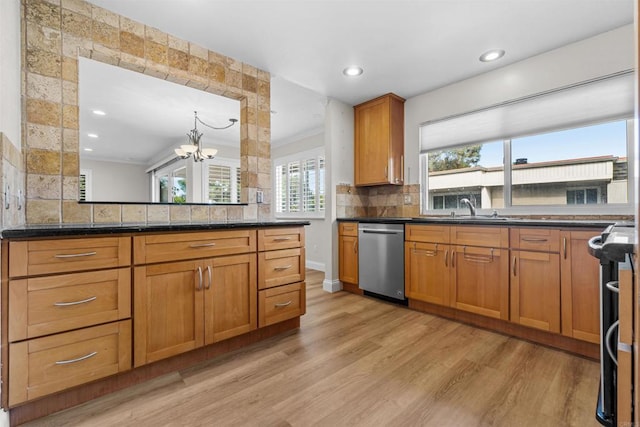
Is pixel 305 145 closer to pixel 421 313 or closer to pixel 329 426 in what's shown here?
pixel 421 313

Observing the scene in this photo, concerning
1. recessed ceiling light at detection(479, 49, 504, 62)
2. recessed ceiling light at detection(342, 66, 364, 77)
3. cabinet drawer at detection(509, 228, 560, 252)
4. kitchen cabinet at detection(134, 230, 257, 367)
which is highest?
recessed ceiling light at detection(342, 66, 364, 77)

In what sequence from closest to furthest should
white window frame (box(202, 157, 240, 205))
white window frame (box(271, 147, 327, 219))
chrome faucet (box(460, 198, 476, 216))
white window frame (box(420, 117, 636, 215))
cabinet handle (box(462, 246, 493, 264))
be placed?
white window frame (box(420, 117, 636, 215)), cabinet handle (box(462, 246, 493, 264)), white window frame (box(202, 157, 240, 205)), chrome faucet (box(460, 198, 476, 216)), white window frame (box(271, 147, 327, 219))

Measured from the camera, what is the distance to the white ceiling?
1.90 metres

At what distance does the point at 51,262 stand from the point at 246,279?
1.01m

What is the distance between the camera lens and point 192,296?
1.70 m

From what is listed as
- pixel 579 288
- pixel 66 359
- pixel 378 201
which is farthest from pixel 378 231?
pixel 66 359

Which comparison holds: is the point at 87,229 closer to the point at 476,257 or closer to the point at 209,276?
the point at 209,276

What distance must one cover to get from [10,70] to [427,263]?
10.1 feet

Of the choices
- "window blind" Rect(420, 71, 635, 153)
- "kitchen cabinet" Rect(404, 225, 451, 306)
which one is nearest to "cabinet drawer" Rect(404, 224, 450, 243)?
"kitchen cabinet" Rect(404, 225, 451, 306)

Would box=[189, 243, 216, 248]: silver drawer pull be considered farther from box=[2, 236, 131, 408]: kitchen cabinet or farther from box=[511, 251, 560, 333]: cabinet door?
box=[511, 251, 560, 333]: cabinet door

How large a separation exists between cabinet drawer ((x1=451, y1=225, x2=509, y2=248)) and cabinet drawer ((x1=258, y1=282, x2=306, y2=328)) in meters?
1.41

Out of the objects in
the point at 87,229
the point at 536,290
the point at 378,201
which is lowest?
the point at 536,290

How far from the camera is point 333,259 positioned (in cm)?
347

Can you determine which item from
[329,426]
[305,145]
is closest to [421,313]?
[329,426]
